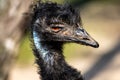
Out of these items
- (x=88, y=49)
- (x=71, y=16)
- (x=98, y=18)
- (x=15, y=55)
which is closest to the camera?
(x=71, y=16)

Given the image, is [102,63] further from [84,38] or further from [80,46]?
[84,38]

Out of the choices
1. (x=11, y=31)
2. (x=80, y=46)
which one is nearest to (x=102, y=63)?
(x=80, y=46)

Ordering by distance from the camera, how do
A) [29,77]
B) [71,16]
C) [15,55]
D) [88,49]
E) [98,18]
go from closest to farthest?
[71,16] → [15,55] → [29,77] → [88,49] → [98,18]

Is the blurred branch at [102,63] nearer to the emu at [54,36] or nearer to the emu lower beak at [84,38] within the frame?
the emu at [54,36]

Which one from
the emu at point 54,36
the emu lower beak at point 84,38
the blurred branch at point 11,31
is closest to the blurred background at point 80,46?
the blurred branch at point 11,31

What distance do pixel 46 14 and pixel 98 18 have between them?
10243 mm

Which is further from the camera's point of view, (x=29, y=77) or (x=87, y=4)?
(x=87, y=4)

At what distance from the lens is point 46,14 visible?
23.4ft

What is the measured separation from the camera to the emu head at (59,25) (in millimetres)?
7078

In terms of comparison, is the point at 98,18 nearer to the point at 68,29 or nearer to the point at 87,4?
the point at 87,4

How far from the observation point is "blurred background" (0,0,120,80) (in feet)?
30.9

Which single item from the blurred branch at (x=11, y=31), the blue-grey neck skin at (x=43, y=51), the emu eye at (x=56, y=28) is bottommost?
the blue-grey neck skin at (x=43, y=51)

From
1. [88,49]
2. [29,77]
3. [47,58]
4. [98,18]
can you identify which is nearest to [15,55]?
[47,58]

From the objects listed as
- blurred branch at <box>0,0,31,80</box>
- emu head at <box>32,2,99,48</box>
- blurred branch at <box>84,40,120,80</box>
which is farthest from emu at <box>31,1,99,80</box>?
blurred branch at <box>84,40,120,80</box>
